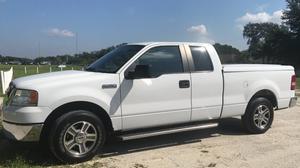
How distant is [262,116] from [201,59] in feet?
6.43

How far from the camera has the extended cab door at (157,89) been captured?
254 inches

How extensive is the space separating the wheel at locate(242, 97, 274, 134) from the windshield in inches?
105

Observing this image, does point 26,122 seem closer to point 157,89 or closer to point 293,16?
point 157,89

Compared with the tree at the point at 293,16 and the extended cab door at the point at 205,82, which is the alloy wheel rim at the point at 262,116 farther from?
the tree at the point at 293,16

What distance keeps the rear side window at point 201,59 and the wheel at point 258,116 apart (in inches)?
53.0

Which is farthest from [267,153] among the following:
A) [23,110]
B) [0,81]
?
[0,81]

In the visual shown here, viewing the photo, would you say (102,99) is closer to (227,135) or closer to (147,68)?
(147,68)

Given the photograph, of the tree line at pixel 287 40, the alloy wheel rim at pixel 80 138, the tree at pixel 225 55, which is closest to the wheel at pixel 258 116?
the tree at pixel 225 55

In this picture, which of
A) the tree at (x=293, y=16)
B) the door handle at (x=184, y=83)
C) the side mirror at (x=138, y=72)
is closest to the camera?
the side mirror at (x=138, y=72)

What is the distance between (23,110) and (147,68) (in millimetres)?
1975

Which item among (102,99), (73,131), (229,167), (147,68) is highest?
(147,68)

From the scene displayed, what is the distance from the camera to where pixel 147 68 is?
6.46 metres

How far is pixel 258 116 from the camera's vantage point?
824 centimetres

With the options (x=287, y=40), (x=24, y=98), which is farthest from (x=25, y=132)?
(x=287, y=40)
